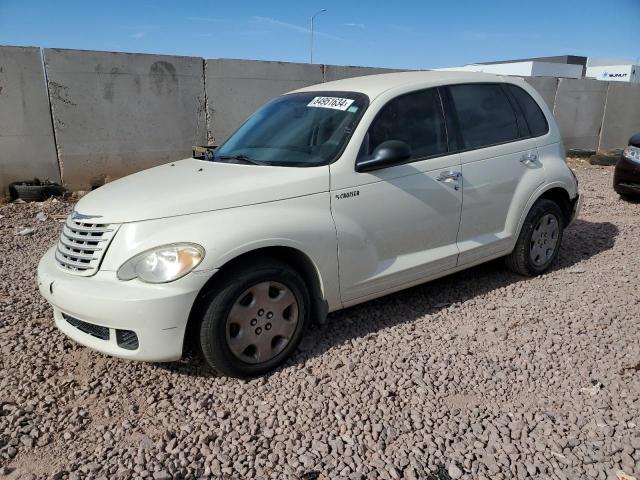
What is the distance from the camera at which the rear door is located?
4141 millimetres

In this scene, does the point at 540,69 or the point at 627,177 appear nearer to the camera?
the point at 627,177

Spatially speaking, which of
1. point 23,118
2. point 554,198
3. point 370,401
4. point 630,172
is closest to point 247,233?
point 370,401

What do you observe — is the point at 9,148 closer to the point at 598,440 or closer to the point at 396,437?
the point at 396,437

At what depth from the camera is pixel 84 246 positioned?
3.05 m

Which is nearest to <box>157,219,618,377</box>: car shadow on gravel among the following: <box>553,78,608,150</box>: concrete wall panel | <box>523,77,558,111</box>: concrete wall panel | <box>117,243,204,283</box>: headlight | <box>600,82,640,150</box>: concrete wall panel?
<box>117,243,204,283</box>: headlight

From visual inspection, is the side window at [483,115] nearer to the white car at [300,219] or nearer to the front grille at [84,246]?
the white car at [300,219]

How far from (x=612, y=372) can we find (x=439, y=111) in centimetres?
221

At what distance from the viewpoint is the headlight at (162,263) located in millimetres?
2854

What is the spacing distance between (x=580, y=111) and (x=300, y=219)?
561 inches

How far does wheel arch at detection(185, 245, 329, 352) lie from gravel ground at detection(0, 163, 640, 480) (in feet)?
1.14

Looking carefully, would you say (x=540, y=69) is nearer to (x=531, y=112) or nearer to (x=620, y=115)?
(x=620, y=115)

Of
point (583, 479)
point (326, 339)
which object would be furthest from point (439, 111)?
point (583, 479)

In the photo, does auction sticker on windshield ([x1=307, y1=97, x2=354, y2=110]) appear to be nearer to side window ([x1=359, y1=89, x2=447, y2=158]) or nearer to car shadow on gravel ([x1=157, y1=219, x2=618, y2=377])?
side window ([x1=359, y1=89, x2=447, y2=158])

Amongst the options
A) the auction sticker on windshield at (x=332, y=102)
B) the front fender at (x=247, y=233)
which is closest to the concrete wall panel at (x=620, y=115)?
the auction sticker on windshield at (x=332, y=102)
